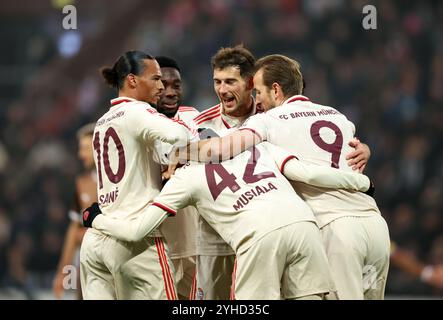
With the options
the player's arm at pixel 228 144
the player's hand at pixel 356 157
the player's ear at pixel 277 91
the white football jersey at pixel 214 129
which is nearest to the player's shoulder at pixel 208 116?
the white football jersey at pixel 214 129

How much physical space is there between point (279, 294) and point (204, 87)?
8824 mm

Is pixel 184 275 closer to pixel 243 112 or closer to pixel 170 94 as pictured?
pixel 243 112

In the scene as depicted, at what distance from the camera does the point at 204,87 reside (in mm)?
12859

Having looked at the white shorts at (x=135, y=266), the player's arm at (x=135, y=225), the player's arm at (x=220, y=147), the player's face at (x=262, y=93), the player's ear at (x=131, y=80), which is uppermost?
the player's ear at (x=131, y=80)

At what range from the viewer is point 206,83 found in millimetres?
12922

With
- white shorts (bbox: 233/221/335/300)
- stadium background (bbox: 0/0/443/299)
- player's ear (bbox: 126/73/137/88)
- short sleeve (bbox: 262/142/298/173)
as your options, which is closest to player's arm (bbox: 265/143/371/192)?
short sleeve (bbox: 262/142/298/173)

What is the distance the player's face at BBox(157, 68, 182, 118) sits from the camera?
577cm

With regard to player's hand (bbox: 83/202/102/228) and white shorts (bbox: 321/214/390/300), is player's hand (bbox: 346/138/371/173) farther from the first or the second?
player's hand (bbox: 83/202/102/228)

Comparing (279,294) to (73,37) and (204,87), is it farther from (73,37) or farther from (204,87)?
(73,37)

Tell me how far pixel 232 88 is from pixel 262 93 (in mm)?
486

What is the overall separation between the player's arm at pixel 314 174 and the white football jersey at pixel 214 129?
2.54 ft

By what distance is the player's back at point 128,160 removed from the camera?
15.3 ft

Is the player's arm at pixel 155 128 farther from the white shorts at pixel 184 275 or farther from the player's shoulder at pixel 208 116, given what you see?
the white shorts at pixel 184 275

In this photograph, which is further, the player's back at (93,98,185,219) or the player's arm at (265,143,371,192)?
the player's back at (93,98,185,219)
